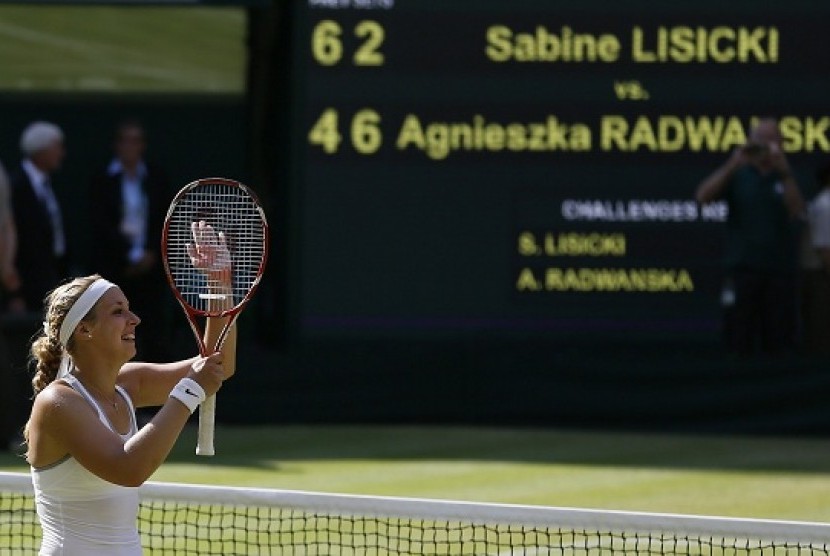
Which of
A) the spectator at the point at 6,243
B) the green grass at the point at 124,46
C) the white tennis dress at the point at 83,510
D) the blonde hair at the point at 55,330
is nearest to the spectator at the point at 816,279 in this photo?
the green grass at the point at 124,46

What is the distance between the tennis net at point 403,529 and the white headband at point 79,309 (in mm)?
1952

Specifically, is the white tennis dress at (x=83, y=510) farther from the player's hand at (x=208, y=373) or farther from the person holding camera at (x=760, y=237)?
the person holding camera at (x=760, y=237)

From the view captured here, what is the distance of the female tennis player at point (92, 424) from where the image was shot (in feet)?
15.0

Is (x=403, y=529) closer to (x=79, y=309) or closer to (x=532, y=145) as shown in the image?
(x=532, y=145)

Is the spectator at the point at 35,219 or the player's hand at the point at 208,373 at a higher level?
the spectator at the point at 35,219

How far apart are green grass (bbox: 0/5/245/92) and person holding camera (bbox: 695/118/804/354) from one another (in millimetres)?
4205

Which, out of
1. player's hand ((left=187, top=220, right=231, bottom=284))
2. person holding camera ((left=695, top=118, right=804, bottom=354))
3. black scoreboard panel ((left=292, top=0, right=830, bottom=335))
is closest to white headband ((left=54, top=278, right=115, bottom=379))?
player's hand ((left=187, top=220, right=231, bottom=284))

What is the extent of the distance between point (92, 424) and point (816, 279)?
8.55m

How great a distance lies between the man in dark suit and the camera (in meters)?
13.0

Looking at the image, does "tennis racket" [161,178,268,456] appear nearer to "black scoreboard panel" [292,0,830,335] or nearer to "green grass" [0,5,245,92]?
"black scoreboard panel" [292,0,830,335]

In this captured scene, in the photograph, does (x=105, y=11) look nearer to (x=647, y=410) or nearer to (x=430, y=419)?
(x=430, y=419)

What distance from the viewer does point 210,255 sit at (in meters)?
5.09

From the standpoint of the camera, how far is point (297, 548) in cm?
839

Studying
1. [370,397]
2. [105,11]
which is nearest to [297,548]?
[370,397]
